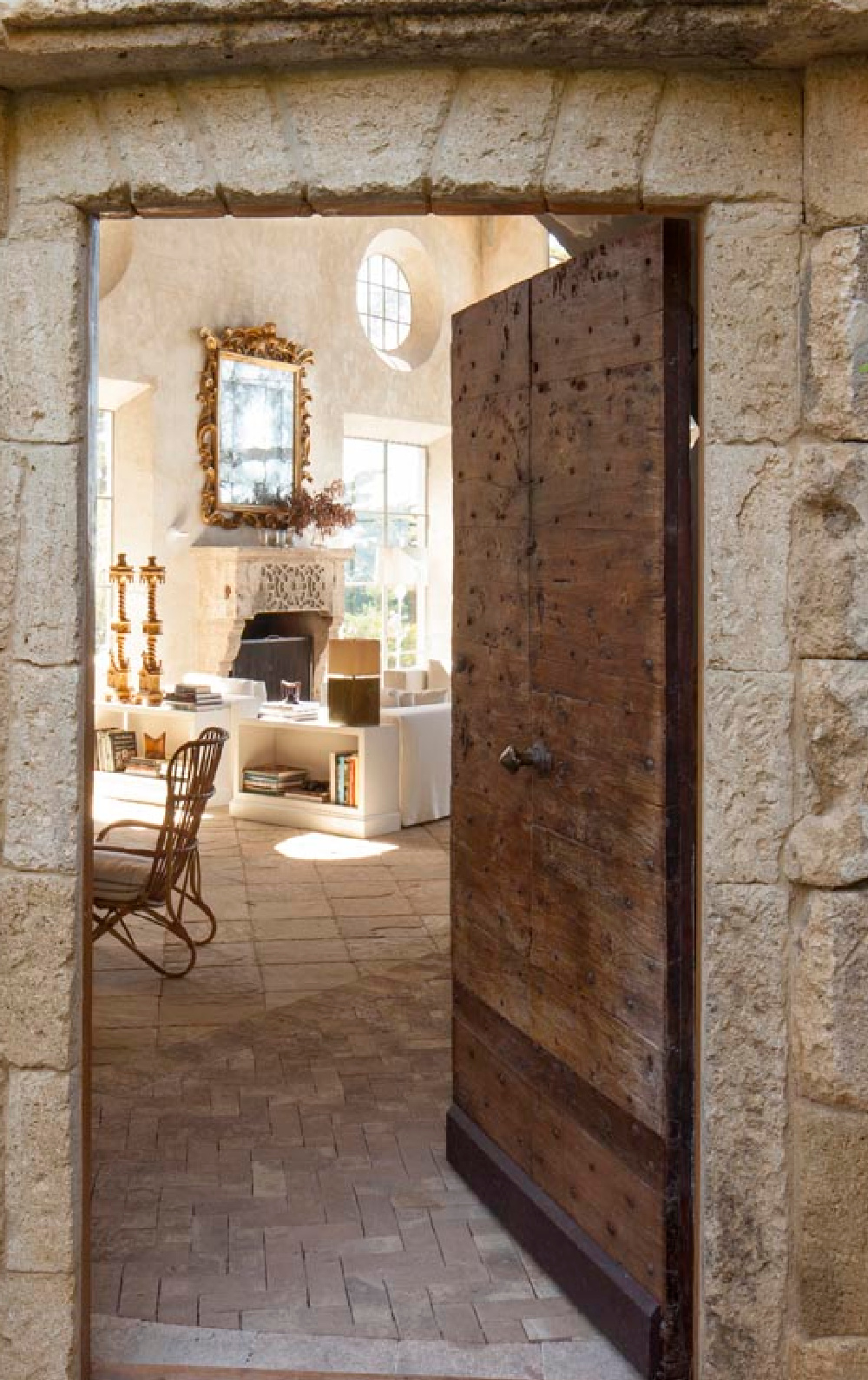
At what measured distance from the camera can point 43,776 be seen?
256 cm

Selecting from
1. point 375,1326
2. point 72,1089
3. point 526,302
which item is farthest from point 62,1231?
point 526,302

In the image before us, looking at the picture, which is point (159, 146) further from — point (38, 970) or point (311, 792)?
point (311, 792)

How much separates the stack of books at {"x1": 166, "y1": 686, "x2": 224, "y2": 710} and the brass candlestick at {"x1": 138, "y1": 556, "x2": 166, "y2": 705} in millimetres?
248

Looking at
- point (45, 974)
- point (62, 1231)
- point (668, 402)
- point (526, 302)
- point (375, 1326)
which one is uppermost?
point (526, 302)

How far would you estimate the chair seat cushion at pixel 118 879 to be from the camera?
5.25 meters

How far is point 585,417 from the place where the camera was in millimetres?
2967

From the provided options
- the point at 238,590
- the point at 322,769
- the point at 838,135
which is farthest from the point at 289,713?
the point at 838,135

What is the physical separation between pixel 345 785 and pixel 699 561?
5.88m

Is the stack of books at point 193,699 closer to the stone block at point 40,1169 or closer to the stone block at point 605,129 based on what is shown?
the stone block at point 40,1169

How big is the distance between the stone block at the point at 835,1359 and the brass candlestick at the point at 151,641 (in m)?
7.75

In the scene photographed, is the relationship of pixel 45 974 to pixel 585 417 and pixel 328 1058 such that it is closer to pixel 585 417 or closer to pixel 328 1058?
pixel 585 417

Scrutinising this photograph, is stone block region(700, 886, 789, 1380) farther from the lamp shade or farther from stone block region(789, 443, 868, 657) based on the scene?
the lamp shade

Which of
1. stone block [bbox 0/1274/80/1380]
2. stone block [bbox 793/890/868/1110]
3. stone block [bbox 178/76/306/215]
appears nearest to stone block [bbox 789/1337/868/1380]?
stone block [bbox 793/890/868/1110]

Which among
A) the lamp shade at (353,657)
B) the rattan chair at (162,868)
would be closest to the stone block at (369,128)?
the rattan chair at (162,868)
